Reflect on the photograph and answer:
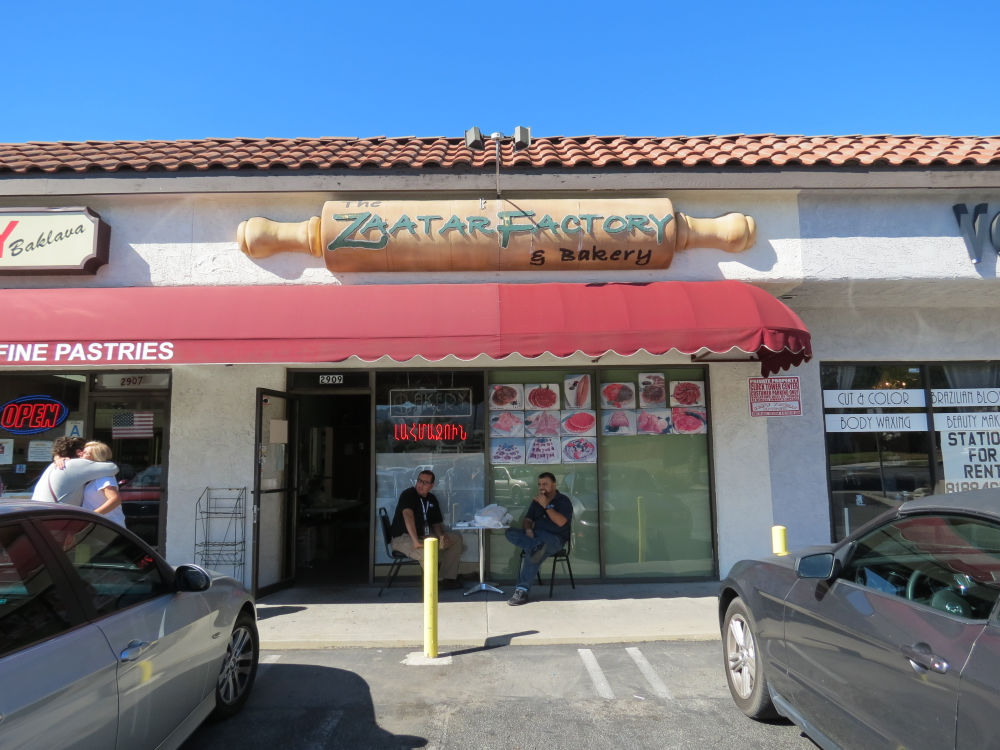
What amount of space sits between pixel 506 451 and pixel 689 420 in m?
2.34

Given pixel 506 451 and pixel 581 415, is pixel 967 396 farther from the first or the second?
pixel 506 451

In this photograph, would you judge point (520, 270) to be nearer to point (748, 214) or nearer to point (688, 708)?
point (748, 214)

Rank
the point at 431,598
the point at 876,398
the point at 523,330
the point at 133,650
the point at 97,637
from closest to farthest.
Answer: the point at 97,637
the point at 133,650
the point at 431,598
the point at 523,330
the point at 876,398

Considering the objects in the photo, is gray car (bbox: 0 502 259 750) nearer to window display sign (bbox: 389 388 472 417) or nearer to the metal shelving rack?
the metal shelving rack

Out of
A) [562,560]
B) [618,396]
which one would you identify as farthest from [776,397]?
[562,560]

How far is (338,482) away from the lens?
12000 mm

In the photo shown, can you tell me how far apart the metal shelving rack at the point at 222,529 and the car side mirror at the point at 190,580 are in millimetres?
4134

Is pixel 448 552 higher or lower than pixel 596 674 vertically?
higher

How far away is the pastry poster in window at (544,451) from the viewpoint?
7.96 meters

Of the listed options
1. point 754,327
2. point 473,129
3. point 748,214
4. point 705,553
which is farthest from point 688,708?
point 473,129

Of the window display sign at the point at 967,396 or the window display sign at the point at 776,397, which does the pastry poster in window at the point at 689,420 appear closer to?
the window display sign at the point at 776,397

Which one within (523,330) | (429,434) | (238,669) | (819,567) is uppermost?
(523,330)

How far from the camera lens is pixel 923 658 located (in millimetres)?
2490

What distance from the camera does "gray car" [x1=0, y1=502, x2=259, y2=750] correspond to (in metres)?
2.24
